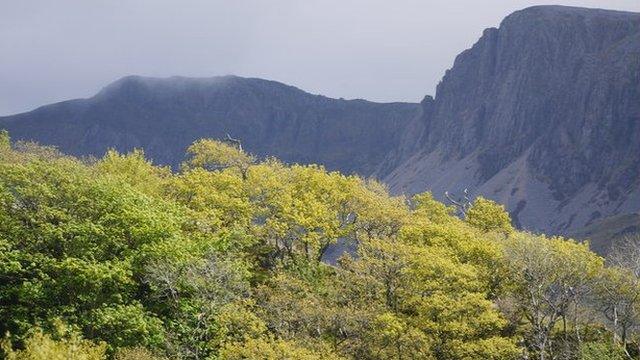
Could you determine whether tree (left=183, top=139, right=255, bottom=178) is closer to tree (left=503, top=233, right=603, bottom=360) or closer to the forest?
the forest

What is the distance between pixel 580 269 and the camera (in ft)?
201

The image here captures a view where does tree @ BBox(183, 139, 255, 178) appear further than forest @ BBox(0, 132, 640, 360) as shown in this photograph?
Yes

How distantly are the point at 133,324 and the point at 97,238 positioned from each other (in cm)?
777

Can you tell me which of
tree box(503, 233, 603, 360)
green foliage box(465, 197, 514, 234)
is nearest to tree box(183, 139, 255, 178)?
green foliage box(465, 197, 514, 234)

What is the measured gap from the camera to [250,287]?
54.7 m

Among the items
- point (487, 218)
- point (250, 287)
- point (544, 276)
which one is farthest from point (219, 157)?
point (544, 276)

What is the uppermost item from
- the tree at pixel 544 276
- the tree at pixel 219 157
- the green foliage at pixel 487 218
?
the tree at pixel 219 157

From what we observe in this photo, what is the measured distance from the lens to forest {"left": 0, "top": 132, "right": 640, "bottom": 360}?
149ft

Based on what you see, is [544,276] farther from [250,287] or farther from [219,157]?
[219,157]

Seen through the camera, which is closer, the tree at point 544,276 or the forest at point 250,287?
the forest at point 250,287

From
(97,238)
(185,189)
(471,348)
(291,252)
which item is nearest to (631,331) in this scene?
(471,348)

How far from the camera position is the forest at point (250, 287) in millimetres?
45469

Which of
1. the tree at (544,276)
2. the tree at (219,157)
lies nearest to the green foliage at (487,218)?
Result: the tree at (544,276)

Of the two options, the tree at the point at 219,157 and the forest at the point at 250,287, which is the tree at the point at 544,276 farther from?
the tree at the point at 219,157
